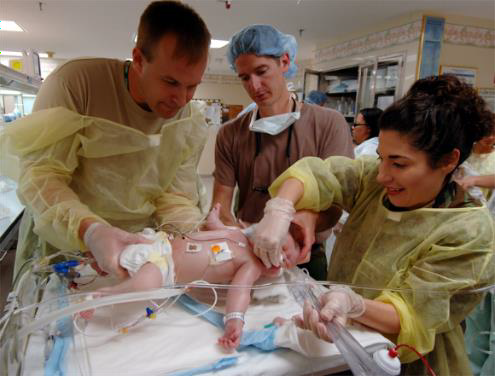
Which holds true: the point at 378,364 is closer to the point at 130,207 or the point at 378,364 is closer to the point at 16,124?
the point at 130,207

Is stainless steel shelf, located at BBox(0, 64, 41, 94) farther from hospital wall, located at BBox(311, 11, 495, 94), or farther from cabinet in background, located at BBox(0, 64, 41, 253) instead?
hospital wall, located at BBox(311, 11, 495, 94)

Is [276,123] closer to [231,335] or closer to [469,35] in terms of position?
[231,335]

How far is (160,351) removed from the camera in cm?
87

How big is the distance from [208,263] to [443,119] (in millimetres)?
906

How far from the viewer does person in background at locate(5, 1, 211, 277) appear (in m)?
1.04

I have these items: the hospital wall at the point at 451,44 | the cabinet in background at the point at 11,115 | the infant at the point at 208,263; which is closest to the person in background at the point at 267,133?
the infant at the point at 208,263

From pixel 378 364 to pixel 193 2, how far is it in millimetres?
4725

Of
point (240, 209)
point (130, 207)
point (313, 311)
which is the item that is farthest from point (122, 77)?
point (313, 311)

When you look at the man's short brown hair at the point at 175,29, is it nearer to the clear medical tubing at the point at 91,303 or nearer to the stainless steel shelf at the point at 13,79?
the clear medical tubing at the point at 91,303

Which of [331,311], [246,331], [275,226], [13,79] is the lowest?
[246,331]

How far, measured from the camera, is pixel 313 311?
0.92 metres

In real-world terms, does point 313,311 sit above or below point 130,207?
below

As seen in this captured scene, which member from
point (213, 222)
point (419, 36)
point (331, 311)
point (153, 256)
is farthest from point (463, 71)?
point (153, 256)

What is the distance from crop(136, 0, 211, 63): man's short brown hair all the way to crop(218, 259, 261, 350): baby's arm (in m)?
0.76
